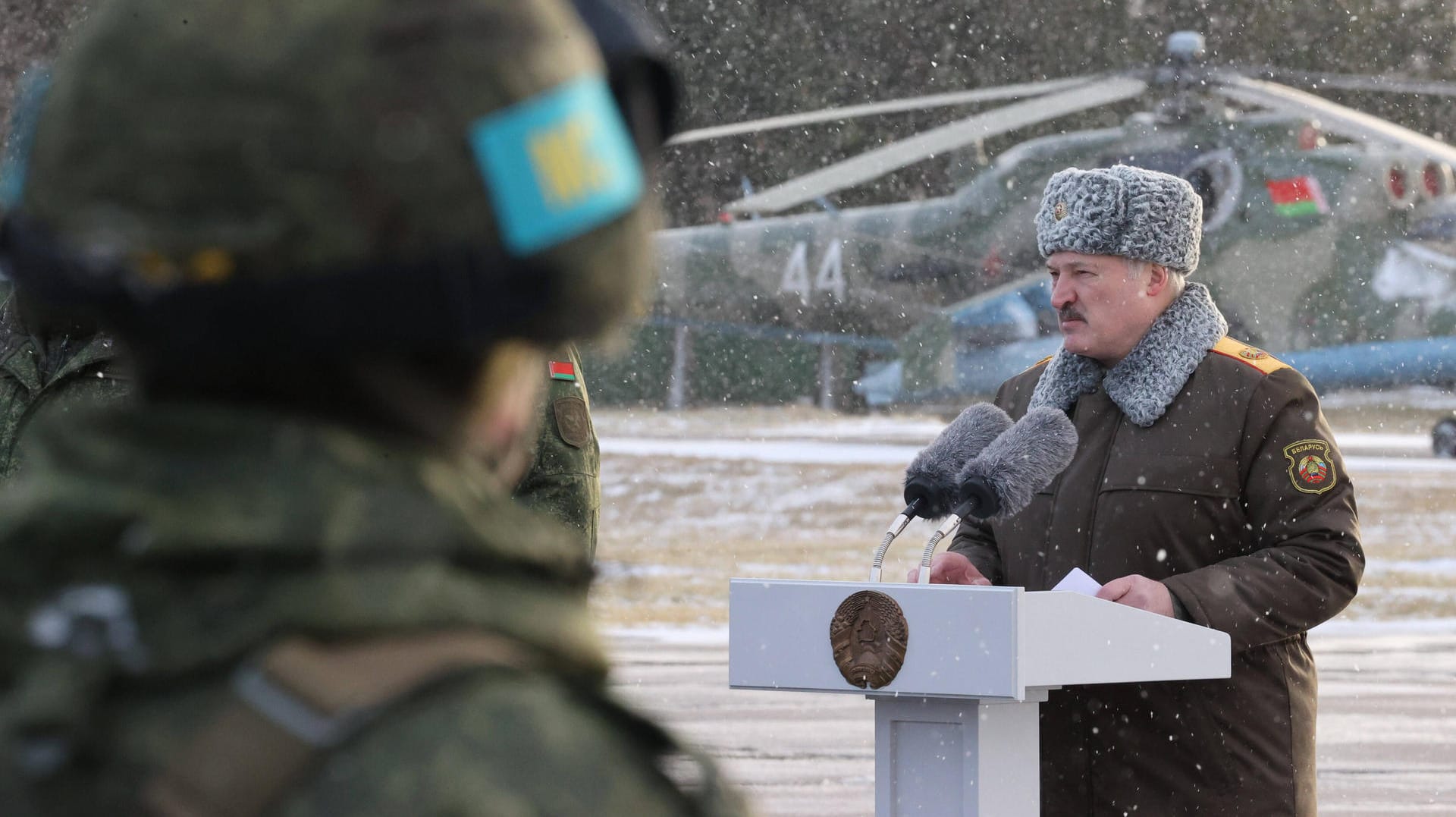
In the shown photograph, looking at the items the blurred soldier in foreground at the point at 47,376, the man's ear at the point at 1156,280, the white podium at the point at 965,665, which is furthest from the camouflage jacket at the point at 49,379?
the man's ear at the point at 1156,280

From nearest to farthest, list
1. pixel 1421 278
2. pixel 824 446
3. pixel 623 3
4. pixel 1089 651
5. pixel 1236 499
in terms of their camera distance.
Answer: pixel 623 3
pixel 1089 651
pixel 1236 499
pixel 1421 278
pixel 824 446

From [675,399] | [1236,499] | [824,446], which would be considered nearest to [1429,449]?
[824,446]

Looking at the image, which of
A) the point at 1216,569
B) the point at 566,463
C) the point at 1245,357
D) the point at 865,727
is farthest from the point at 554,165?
the point at 865,727

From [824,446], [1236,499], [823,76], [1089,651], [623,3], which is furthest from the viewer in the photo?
[823,76]

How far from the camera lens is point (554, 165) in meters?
0.61

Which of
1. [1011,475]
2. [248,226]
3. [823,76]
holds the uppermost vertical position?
[248,226]

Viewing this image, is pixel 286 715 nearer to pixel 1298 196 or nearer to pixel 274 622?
pixel 274 622

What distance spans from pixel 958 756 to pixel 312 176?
1.77 metres

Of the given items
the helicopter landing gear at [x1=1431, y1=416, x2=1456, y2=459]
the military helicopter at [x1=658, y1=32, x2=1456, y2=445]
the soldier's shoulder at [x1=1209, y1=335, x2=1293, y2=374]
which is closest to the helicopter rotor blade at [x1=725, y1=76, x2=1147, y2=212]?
the military helicopter at [x1=658, y1=32, x2=1456, y2=445]

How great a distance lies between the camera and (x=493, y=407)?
2.15 ft

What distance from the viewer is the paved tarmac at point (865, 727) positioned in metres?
5.16

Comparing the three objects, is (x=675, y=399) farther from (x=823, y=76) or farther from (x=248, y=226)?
(x=248, y=226)

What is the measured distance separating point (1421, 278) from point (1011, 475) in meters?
12.4

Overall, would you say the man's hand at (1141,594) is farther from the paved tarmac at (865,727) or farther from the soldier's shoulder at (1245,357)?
the paved tarmac at (865,727)
